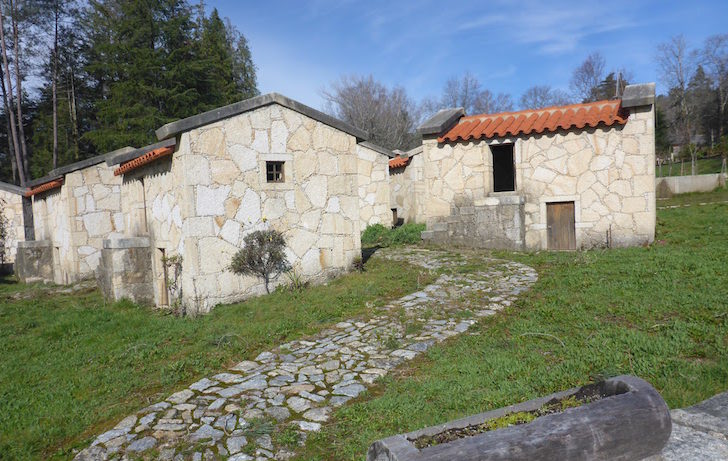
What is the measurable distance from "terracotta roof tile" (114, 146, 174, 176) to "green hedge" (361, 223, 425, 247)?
7.07 meters

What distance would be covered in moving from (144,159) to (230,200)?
7.56 feet

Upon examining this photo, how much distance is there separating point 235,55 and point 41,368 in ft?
101

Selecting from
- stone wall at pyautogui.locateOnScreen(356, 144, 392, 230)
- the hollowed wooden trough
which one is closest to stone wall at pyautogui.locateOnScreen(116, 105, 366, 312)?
the hollowed wooden trough

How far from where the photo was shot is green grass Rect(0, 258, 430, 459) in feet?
14.2

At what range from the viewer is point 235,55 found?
3272 cm

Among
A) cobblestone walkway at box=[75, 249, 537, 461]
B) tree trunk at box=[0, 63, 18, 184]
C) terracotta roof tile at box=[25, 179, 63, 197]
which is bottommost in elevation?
cobblestone walkway at box=[75, 249, 537, 461]

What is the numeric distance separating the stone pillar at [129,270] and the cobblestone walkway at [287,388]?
4.75 metres

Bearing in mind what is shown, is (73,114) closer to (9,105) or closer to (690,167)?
(9,105)

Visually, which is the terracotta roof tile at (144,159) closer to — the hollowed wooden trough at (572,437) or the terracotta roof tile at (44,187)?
the terracotta roof tile at (44,187)

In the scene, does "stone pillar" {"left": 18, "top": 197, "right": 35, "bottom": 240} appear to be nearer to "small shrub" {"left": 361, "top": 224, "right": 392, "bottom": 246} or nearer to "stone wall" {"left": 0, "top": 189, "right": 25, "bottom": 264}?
"stone wall" {"left": 0, "top": 189, "right": 25, "bottom": 264}

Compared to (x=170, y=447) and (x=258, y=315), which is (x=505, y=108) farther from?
(x=170, y=447)

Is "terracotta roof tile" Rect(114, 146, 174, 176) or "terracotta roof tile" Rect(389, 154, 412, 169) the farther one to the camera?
"terracotta roof tile" Rect(389, 154, 412, 169)

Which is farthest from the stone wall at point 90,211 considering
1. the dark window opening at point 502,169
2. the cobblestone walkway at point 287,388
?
the dark window opening at point 502,169

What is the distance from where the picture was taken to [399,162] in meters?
17.7
